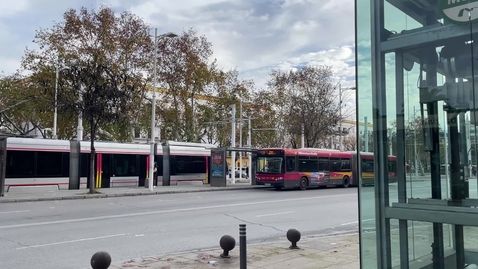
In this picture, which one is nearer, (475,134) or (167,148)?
(475,134)

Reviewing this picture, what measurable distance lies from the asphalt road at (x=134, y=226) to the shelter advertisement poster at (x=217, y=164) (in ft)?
40.5

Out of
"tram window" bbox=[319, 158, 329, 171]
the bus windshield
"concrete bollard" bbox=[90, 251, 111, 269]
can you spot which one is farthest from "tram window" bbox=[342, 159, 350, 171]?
"concrete bollard" bbox=[90, 251, 111, 269]

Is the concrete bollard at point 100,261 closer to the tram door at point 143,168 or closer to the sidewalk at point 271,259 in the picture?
the sidewalk at point 271,259

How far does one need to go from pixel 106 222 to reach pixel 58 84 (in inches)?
569

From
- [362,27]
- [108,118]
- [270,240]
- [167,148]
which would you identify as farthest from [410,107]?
[167,148]

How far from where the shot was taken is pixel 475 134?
420 cm

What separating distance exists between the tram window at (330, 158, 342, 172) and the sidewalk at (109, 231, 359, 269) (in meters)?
23.8

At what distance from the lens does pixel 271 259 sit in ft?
25.7

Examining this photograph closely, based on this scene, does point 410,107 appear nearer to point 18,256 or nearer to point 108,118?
point 18,256

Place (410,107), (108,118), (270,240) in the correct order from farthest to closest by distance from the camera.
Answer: (108,118)
(270,240)
(410,107)

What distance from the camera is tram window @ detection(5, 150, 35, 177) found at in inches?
908

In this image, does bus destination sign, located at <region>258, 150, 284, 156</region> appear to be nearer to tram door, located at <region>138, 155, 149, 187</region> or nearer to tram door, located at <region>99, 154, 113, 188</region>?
tram door, located at <region>138, 155, 149, 187</region>

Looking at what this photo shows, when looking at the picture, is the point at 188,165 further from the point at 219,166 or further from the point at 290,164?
the point at 290,164

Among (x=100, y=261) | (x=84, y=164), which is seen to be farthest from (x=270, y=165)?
(x=100, y=261)
